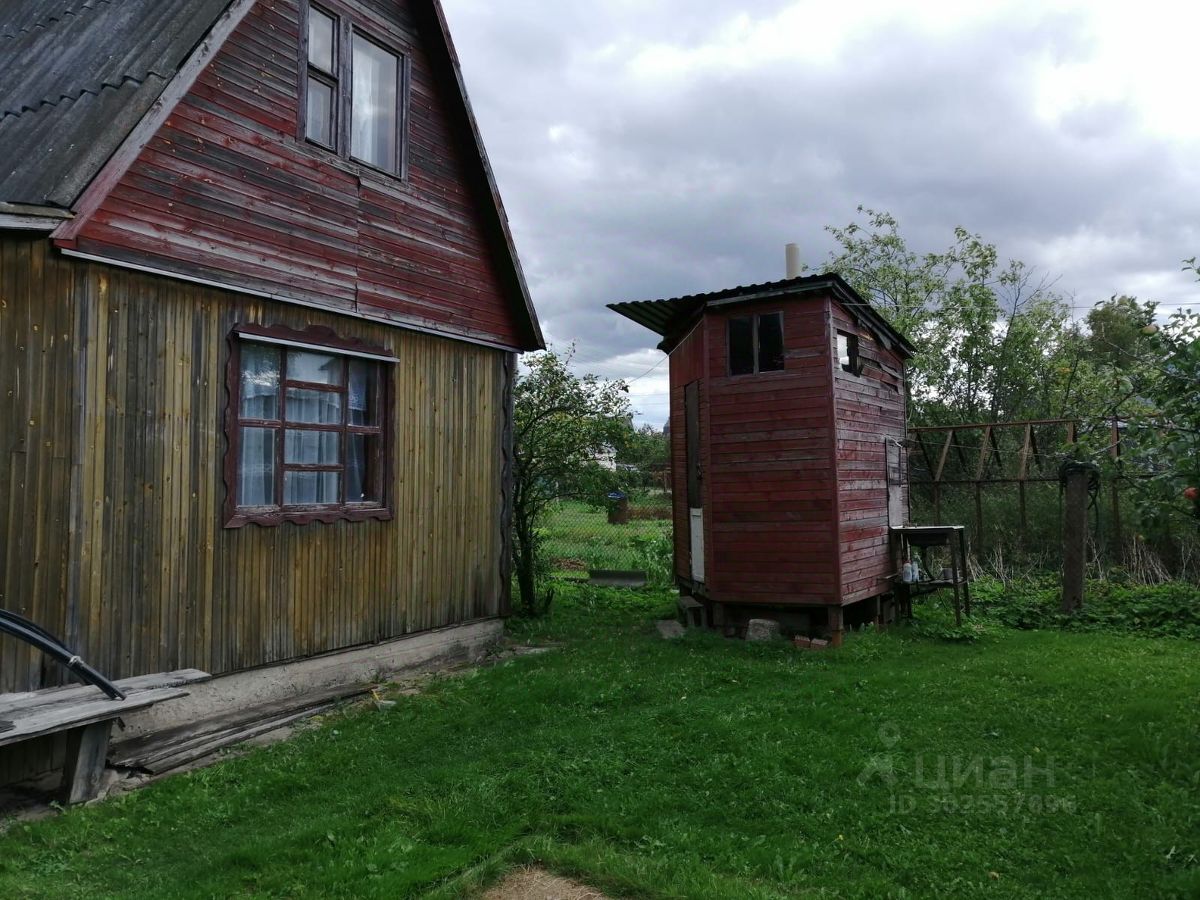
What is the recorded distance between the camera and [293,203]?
23.5ft

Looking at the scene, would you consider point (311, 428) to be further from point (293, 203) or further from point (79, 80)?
point (79, 80)

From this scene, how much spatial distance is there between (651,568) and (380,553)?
799 cm

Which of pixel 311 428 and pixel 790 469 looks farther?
pixel 790 469

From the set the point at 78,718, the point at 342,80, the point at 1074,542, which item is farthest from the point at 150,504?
the point at 1074,542

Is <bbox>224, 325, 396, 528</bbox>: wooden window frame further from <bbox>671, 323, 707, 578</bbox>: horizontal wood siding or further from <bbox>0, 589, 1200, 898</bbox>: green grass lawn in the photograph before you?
<bbox>671, 323, 707, 578</bbox>: horizontal wood siding

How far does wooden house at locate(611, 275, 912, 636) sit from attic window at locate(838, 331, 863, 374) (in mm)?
24

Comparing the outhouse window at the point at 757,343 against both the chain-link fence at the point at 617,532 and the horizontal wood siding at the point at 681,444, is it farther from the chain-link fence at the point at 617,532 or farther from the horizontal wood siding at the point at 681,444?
the chain-link fence at the point at 617,532

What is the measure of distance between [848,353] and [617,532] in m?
9.66

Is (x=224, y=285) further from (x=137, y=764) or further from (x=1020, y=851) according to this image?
(x=1020, y=851)

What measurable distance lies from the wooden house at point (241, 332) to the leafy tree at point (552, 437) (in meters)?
2.02

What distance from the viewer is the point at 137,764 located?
5438 mm

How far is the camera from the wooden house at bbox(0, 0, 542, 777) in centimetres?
542

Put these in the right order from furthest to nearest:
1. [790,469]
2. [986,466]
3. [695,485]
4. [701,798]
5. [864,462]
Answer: [986,466], [695,485], [864,462], [790,469], [701,798]

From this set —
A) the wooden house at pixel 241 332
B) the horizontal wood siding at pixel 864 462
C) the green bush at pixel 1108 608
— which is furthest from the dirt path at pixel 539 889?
the green bush at pixel 1108 608
